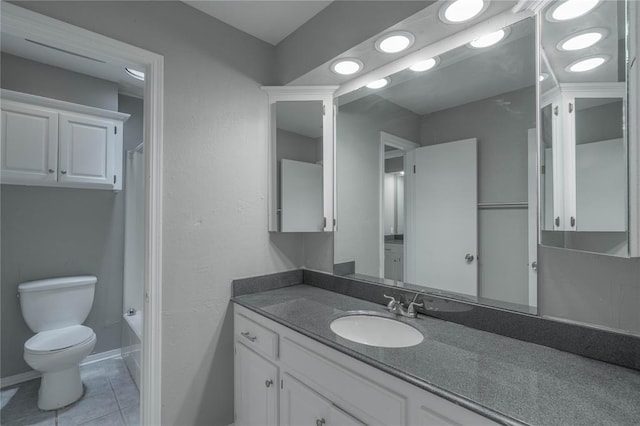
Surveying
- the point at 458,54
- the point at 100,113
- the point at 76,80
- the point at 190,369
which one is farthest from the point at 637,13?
the point at 76,80

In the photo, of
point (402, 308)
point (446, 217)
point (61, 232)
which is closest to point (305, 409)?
point (402, 308)

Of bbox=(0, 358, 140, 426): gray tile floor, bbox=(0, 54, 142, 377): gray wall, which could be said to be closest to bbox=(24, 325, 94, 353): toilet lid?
bbox=(0, 54, 142, 377): gray wall

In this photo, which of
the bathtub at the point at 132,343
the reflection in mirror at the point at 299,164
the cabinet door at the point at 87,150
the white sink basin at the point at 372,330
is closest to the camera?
the white sink basin at the point at 372,330

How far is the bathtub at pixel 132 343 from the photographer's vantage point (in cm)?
213

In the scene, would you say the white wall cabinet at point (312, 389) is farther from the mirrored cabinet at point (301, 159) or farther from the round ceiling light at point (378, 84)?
the round ceiling light at point (378, 84)

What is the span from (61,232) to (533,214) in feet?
11.0

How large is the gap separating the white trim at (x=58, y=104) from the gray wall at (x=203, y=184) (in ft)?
4.22

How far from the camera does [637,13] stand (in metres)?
0.71

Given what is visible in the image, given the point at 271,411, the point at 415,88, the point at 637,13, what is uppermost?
the point at 415,88

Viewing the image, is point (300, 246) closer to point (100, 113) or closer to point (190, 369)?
point (190, 369)

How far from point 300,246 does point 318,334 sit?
1018 mm

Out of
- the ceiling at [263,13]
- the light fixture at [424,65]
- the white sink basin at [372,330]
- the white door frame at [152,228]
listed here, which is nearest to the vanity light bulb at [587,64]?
the light fixture at [424,65]

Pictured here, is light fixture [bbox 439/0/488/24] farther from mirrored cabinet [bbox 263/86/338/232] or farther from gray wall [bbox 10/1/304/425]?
gray wall [bbox 10/1/304/425]

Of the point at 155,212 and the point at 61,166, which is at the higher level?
the point at 61,166
